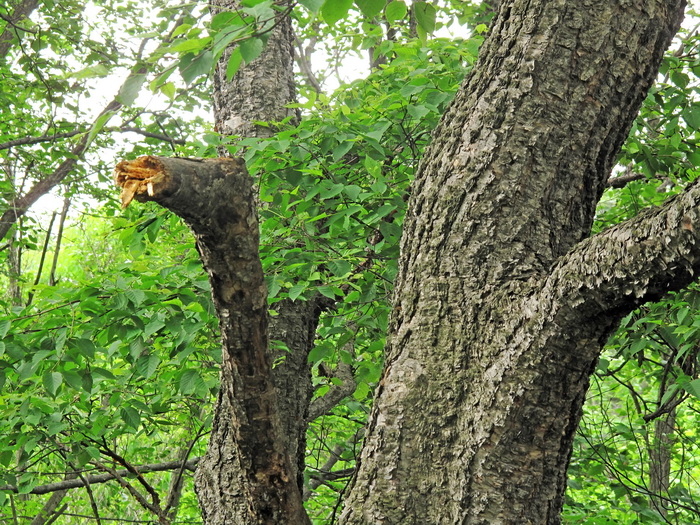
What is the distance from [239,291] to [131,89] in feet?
1.75

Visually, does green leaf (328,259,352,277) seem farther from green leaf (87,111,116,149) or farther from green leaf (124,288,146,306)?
green leaf (87,111,116,149)

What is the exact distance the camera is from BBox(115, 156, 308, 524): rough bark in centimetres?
134

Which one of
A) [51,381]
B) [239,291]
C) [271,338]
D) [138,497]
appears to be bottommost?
[138,497]

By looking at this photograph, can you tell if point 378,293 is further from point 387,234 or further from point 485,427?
point 485,427

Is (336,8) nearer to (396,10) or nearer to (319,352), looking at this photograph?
(396,10)

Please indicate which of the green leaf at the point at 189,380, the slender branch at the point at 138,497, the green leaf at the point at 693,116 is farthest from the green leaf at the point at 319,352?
the green leaf at the point at 693,116

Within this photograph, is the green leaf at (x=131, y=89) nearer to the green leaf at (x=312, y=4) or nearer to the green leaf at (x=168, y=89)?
the green leaf at (x=168, y=89)

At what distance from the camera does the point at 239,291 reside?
5.04ft

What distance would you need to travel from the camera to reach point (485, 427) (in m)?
1.57

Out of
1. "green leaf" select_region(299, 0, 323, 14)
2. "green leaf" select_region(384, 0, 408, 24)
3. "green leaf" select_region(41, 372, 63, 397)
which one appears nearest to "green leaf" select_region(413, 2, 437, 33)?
"green leaf" select_region(384, 0, 408, 24)

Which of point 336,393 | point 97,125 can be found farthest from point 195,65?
point 336,393

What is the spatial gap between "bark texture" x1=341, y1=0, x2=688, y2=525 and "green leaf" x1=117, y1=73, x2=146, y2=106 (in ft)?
2.90

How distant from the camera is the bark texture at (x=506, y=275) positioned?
5.06 ft

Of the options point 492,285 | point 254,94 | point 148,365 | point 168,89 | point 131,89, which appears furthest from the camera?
point 254,94
